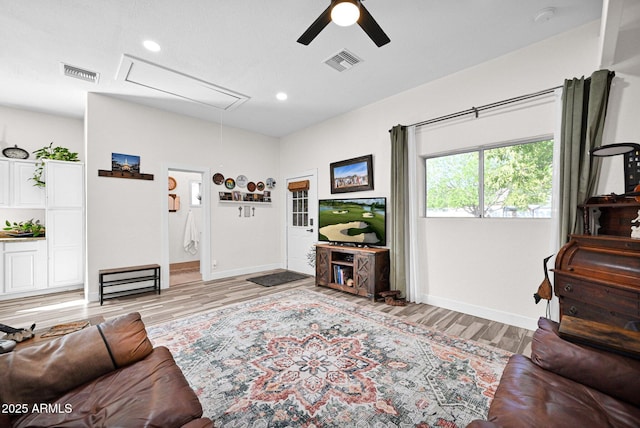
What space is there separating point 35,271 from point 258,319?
3.91m

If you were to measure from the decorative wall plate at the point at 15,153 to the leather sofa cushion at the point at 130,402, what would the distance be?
17.1 ft

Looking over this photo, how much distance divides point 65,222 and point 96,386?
14.3ft

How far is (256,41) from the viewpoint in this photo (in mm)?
2734

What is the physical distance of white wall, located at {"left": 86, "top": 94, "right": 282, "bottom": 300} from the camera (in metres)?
3.98

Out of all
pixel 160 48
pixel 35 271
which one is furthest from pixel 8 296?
pixel 160 48

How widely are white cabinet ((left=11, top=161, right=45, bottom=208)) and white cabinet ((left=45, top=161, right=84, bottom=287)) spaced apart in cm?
47

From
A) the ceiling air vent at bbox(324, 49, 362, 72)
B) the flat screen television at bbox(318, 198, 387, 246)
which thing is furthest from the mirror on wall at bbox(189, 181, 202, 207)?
the ceiling air vent at bbox(324, 49, 362, 72)

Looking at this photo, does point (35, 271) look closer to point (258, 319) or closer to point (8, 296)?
A: point (8, 296)

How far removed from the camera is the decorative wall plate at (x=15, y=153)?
429 centimetres

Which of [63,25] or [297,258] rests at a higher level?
[63,25]

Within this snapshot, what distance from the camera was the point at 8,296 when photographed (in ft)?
13.3

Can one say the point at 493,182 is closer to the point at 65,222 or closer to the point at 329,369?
the point at 329,369

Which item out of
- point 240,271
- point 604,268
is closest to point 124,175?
point 240,271

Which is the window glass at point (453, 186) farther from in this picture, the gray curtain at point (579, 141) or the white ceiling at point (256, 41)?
the white ceiling at point (256, 41)
